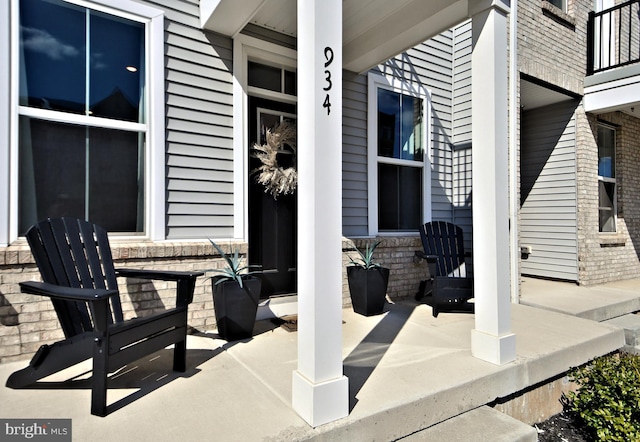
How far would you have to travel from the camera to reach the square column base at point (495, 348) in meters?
2.27

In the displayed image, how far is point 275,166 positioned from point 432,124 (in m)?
2.30

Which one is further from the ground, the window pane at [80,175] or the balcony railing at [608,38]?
the balcony railing at [608,38]

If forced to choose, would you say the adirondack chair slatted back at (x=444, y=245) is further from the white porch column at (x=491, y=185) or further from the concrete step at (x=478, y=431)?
the concrete step at (x=478, y=431)

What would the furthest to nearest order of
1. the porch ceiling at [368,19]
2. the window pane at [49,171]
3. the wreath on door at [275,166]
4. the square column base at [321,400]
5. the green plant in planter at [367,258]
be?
the green plant in planter at [367,258] → the wreath on door at [275,166] → the porch ceiling at [368,19] → the window pane at [49,171] → the square column base at [321,400]

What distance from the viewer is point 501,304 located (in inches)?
93.4

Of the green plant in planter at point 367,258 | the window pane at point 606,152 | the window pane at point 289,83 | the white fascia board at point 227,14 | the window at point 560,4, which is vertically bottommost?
the green plant in planter at point 367,258

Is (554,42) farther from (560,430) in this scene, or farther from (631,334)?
(560,430)

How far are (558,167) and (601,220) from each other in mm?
1254

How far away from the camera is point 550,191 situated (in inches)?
207

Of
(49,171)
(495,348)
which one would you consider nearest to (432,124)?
(495,348)

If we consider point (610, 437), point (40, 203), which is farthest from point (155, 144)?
point (610, 437)

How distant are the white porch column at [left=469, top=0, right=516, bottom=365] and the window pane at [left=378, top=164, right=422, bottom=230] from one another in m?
1.83

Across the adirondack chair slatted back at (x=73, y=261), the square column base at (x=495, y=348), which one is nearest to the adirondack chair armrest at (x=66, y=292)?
the adirondack chair slatted back at (x=73, y=261)

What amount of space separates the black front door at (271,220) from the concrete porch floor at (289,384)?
1.73ft
